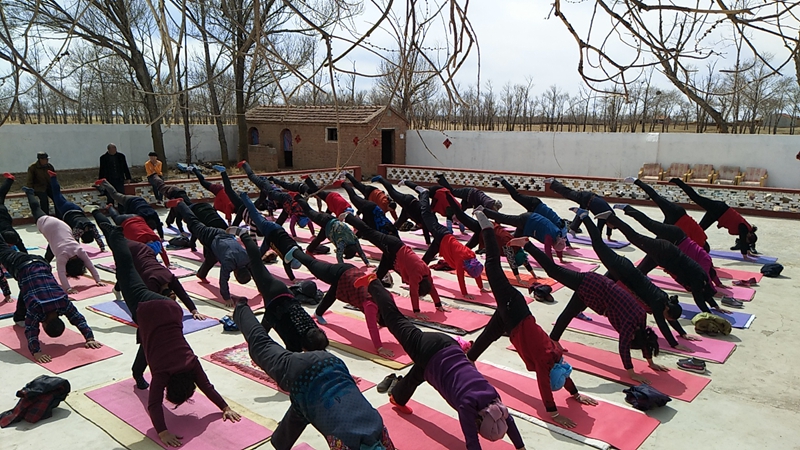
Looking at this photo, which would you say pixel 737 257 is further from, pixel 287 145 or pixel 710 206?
pixel 287 145

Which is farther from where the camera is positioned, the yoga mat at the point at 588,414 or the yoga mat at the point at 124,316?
the yoga mat at the point at 124,316

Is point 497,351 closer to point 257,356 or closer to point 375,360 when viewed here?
point 375,360

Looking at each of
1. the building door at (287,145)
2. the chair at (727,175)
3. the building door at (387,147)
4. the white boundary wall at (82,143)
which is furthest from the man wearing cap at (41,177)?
the chair at (727,175)

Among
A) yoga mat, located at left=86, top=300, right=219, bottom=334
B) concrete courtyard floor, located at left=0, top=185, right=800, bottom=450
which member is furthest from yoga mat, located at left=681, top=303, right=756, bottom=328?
yoga mat, located at left=86, top=300, right=219, bottom=334

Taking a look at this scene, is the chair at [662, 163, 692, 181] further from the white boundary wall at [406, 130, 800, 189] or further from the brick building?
the brick building

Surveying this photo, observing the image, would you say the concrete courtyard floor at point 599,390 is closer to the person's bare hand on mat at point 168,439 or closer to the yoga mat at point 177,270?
the person's bare hand on mat at point 168,439

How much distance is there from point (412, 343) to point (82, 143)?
16.7 m

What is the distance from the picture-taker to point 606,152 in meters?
16.5

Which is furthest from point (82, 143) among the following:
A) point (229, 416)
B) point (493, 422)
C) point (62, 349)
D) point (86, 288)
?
point (493, 422)

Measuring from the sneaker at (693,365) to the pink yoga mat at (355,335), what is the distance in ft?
7.69

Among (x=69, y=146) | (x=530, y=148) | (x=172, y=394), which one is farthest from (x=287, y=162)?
(x=172, y=394)

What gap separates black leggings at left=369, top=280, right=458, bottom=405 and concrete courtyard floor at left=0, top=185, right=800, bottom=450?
37cm

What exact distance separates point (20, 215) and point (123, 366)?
767 cm

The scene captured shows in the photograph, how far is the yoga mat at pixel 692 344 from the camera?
5344mm
